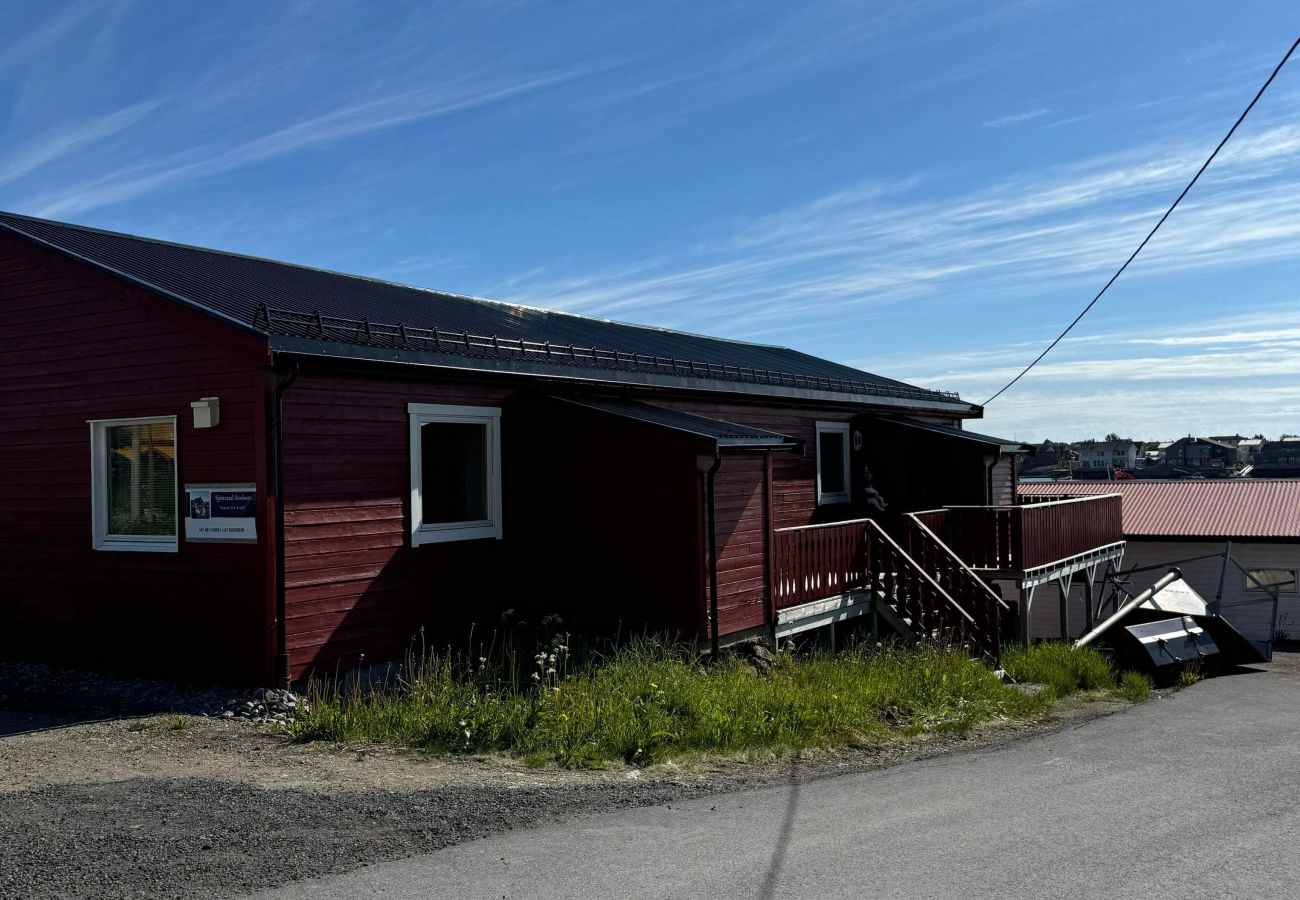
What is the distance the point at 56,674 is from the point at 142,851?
244 inches

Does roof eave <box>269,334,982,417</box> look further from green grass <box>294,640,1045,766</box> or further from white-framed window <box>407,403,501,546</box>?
green grass <box>294,640,1045,766</box>

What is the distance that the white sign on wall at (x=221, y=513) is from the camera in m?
9.73

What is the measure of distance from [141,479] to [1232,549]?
2861 cm

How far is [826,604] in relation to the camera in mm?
13875

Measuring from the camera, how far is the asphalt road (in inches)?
211

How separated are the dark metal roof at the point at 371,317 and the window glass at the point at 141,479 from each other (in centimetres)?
149

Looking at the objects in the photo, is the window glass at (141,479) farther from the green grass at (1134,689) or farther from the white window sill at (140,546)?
the green grass at (1134,689)

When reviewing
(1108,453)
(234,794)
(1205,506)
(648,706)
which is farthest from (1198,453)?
(234,794)

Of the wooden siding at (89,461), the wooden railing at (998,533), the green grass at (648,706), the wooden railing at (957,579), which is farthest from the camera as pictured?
the wooden railing at (998,533)

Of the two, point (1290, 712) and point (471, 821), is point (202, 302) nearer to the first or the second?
point (471, 821)

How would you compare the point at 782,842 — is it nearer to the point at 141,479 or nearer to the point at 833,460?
the point at 141,479

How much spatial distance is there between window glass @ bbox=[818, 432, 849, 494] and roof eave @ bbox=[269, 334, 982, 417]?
71 centimetres

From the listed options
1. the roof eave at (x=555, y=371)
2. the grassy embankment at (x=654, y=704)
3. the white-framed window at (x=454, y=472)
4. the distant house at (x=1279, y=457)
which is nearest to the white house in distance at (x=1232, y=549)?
the roof eave at (x=555, y=371)

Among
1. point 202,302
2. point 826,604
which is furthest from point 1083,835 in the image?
point 202,302
